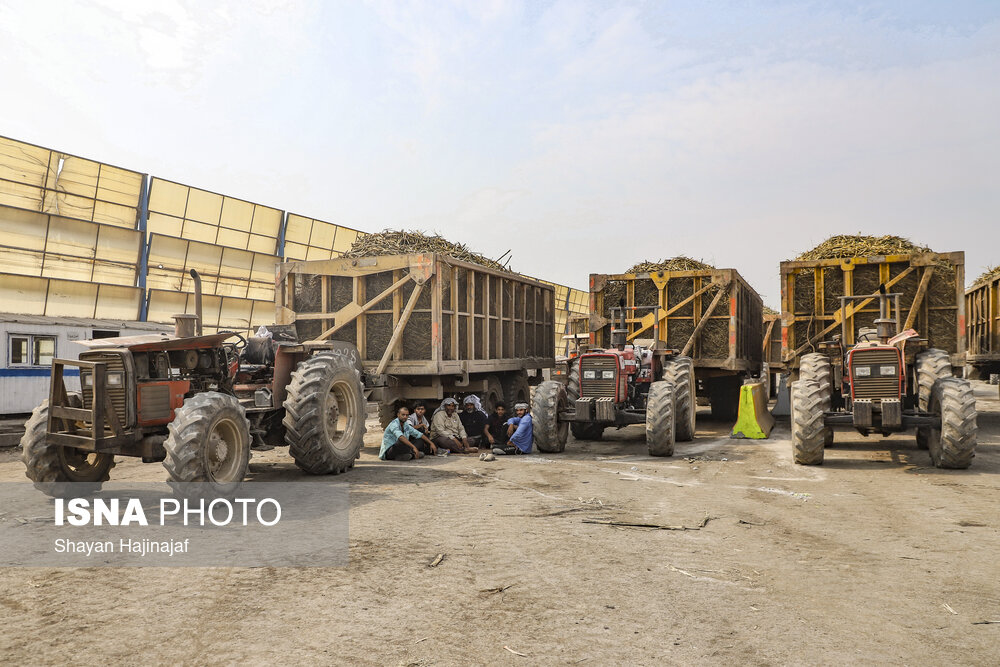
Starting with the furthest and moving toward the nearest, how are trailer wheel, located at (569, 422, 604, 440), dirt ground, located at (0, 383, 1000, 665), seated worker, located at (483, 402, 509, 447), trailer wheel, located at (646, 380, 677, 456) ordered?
1. trailer wheel, located at (569, 422, 604, 440)
2. seated worker, located at (483, 402, 509, 447)
3. trailer wheel, located at (646, 380, 677, 456)
4. dirt ground, located at (0, 383, 1000, 665)

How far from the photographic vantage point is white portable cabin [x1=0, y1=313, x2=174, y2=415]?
1312 cm

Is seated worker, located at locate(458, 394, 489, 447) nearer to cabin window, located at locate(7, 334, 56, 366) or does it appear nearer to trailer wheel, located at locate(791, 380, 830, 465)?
trailer wheel, located at locate(791, 380, 830, 465)

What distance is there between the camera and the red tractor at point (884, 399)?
815 centimetres

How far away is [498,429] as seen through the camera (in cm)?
1136

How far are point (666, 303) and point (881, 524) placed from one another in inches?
332

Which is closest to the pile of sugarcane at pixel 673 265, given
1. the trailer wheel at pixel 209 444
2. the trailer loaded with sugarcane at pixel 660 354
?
the trailer loaded with sugarcane at pixel 660 354

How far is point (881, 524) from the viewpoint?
5.80 meters

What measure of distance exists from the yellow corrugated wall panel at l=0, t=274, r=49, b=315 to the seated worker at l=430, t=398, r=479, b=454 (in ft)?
38.3

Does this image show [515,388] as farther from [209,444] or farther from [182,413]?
[182,413]

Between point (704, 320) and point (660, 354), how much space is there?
2.24 metres

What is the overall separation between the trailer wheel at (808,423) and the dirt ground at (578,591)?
1.62 metres

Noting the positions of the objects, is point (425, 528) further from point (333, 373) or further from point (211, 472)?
point (333, 373)

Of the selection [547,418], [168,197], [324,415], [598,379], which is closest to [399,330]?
[547,418]

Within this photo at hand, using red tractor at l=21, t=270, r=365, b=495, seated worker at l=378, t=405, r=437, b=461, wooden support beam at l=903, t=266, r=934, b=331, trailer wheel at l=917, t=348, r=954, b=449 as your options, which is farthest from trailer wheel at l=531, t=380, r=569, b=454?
wooden support beam at l=903, t=266, r=934, b=331
